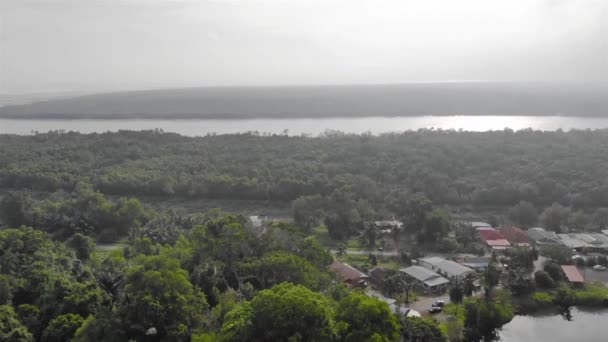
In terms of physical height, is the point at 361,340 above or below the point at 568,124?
below

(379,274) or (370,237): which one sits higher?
(370,237)

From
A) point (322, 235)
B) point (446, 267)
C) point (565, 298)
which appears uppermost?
point (446, 267)

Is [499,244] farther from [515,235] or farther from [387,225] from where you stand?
[387,225]

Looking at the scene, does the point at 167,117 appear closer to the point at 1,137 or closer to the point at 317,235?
the point at 1,137

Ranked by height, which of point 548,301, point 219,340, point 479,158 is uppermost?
point 479,158

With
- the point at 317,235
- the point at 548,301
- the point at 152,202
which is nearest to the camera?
the point at 548,301

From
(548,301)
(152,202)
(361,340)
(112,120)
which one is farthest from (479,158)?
(112,120)

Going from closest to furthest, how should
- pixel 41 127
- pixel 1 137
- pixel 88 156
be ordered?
1. pixel 88 156
2. pixel 1 137
3. pixel 41 127

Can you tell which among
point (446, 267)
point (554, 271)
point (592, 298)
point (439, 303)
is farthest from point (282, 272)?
point (592, 298)

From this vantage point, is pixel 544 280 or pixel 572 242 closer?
pixel 544 280
